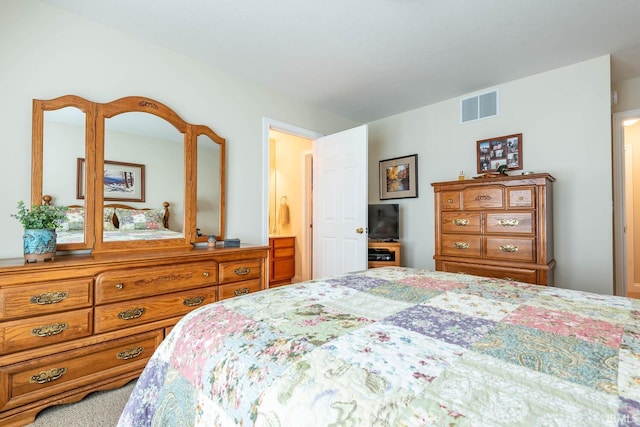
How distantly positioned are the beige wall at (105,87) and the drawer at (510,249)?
221cm

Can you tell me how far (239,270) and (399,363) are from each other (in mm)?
1954

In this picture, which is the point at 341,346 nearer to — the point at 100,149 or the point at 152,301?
the point at 152,301

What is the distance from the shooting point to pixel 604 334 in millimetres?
863

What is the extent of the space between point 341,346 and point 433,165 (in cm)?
334

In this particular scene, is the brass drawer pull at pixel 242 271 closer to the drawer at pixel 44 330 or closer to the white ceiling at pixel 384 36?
the drawer at pixel 44 330

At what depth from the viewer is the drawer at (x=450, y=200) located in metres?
2.87

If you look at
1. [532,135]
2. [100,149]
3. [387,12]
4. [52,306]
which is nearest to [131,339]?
[52,306]

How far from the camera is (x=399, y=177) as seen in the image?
401cm

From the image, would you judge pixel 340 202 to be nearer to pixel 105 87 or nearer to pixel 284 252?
pixel 284 252

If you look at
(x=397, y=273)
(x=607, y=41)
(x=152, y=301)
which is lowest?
(x=152, y=301)

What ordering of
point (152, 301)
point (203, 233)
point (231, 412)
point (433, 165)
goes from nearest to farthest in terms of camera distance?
point (231, 412)
point (152, 301)
point (203, 233)
point (433, 165)

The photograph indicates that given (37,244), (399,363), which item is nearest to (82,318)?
(37,244)

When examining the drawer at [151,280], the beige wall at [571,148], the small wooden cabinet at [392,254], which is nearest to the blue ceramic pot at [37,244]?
the drawer at [151,280]

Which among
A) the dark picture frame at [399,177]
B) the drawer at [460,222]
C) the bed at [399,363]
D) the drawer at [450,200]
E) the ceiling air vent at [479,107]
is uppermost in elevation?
the ceiling air vent at [479,107]
